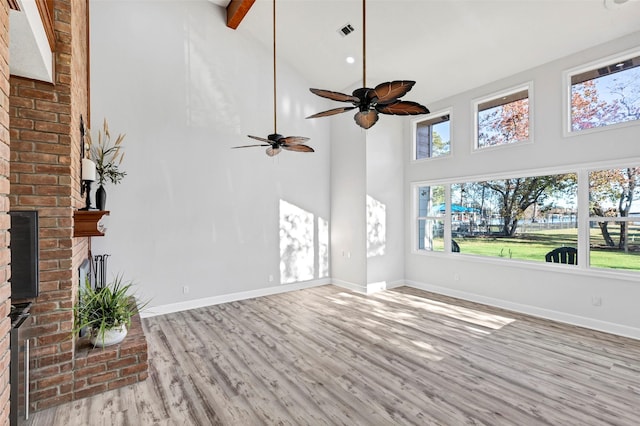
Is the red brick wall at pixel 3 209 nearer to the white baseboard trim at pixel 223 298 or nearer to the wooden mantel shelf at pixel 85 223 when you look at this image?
the wooden mantel shelf at pixel 85 223

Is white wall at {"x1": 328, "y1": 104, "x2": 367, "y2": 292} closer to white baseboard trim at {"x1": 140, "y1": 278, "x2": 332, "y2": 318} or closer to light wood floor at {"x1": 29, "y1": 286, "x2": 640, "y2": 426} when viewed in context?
white baseboard trim at {"x1": 140, "y1": 278, "x2": 332, "y2": 318}

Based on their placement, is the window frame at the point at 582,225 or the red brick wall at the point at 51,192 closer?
the red brick wall at the point at 51,192

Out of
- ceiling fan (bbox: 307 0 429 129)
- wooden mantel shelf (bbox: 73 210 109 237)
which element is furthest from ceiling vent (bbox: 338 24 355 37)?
wooden mantel shelf (bbox: 73 210 109 237)

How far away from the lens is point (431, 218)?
6.24 metres

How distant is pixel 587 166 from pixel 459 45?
239 centimetres

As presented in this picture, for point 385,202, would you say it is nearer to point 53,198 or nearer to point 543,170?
point 543,170

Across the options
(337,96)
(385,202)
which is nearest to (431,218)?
(385,202)

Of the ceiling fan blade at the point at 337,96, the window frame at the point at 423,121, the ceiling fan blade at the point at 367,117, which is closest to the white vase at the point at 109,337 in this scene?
the ceiling fan blade at the point at 337,96

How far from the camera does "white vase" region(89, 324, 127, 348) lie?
2.79 meters

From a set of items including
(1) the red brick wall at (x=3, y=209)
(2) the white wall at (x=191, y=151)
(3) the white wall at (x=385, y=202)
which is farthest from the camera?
(3) the white wall at (x=385, y=202)

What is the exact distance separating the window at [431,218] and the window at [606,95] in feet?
7.61

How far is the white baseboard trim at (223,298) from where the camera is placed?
15.7 ft

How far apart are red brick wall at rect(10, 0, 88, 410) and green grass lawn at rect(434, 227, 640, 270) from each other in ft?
18.2

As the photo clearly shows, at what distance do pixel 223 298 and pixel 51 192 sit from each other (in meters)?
3.33
